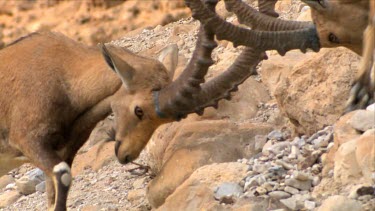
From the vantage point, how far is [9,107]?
1055 cm

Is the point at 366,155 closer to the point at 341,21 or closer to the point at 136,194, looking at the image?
the point at 341,21

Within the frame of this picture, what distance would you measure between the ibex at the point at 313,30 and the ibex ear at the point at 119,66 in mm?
1084

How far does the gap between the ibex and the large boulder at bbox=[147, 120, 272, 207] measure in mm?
1022

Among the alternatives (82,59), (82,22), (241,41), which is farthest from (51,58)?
(82,22)

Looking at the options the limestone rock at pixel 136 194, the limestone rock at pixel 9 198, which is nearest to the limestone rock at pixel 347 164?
the limestone rock at pixel 136 194

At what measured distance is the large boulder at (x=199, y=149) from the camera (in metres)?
9.73

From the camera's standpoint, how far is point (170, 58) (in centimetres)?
1053

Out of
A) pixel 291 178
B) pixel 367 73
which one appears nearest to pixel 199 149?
pixel 291 178

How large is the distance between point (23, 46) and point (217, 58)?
7.46ft

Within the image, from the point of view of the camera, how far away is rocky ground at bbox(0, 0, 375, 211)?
8227mm

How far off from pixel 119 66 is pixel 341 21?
204cm

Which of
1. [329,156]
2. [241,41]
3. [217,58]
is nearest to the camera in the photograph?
[329,156]

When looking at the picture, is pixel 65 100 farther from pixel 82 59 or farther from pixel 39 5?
pixel 39 5

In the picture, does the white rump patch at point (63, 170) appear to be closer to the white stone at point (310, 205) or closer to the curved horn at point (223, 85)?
the curved horn at point (223, 85)
